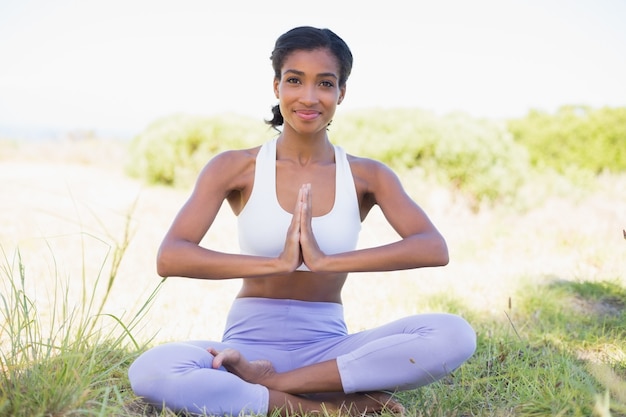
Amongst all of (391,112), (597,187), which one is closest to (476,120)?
(391,112)

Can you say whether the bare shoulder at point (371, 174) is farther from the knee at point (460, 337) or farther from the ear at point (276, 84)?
the knee at point (460, 337)

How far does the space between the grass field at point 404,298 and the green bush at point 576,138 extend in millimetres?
3076

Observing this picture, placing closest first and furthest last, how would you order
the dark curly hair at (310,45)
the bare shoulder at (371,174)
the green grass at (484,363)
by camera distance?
the green grass at (484,363), the dark curly hair at (310,45), the bare shoulder at (371,174)

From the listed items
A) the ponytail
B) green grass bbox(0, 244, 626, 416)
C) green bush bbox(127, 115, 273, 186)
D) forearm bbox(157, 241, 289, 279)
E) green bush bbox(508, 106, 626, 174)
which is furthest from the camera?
green bush bbox(508, 106, 626, 174)

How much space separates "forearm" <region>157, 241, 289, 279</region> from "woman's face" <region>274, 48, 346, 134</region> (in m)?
0.59

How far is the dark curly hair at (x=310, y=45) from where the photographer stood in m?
2.65

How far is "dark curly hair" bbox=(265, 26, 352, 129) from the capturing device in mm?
2646

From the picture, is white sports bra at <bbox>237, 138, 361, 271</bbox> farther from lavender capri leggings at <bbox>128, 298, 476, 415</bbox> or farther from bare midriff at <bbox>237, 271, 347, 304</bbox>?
lavender capri leggings at <bbox>128, 298, 476, 415</bbox>

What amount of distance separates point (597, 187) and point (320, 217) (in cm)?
924

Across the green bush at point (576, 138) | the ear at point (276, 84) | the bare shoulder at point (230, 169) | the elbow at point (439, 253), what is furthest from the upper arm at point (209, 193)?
the green bush at point (576, 138)

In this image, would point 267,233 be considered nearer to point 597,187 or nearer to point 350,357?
point 350,357

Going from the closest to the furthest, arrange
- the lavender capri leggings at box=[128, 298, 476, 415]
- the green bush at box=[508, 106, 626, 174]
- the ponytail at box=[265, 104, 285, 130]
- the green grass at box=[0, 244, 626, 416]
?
the green grass at box=[0, 244, 626, 416] → the lavender capri leggings at box=[128, 298, 476, 415] → the ponytail at box=[265, 104, 285, 130] → the green bush at box=[508, 106, 626, 174]

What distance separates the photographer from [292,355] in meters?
2.57

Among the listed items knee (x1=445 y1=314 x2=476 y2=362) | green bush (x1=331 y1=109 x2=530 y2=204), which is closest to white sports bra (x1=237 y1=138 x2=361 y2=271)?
knee (x1=445 y1=314 x2=476 y2=362)
